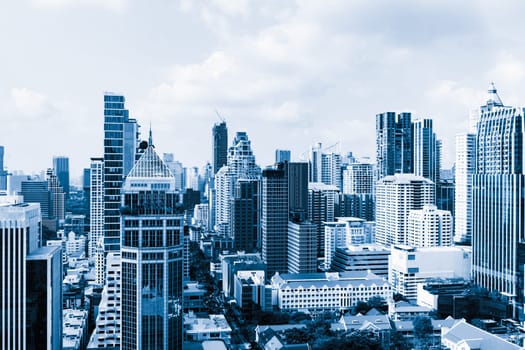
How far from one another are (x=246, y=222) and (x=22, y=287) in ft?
67.7

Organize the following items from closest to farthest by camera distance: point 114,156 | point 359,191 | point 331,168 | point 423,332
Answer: point 423,332
point 114,156
point 359,191
point 331,168

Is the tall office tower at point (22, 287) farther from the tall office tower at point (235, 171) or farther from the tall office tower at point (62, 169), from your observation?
the tall office tower at point (62, 169)

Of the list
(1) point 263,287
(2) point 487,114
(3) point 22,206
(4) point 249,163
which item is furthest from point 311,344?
(4) point 249,163

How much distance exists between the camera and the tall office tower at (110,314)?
50.3 ft

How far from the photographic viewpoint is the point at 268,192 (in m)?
26.8

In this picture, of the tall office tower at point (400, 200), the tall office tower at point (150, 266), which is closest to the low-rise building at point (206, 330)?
the tall office tower at point (150, 266)

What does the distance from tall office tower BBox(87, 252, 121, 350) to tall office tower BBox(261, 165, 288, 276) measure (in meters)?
11.9

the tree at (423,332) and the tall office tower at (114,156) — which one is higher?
the tall office tower at (114,156)

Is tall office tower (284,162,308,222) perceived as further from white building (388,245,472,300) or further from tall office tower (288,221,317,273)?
white building (388,245,472,300)

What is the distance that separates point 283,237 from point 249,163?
11930 mm

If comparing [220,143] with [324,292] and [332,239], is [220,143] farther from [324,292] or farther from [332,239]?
[324,292]

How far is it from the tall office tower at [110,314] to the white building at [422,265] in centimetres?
1307

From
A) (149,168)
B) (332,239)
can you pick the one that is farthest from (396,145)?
(149,168)

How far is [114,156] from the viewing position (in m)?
17.6
